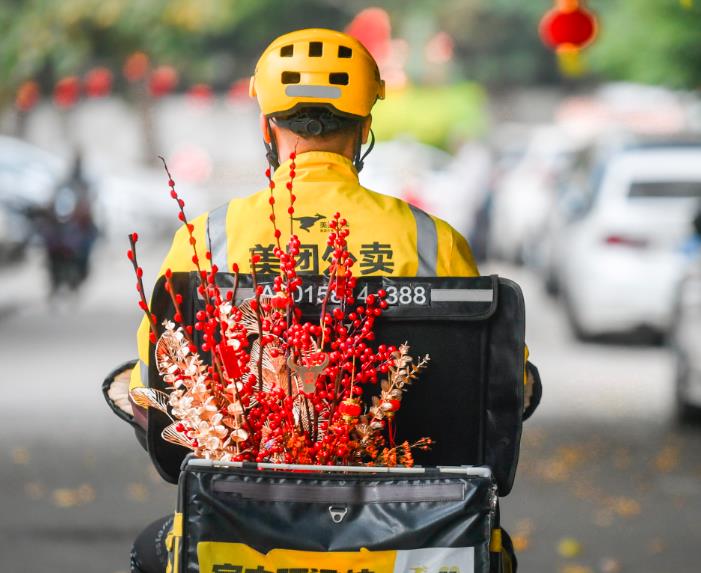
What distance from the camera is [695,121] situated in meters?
40.6

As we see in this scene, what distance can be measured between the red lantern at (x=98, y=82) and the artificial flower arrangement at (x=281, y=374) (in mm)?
40759

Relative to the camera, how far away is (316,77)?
3365 millimetres

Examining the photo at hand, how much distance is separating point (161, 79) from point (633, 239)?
32.3 meters

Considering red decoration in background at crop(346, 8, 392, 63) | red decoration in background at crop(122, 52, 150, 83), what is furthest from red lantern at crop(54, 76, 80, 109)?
red decoration in background at crop(346, 8, 392, 63)

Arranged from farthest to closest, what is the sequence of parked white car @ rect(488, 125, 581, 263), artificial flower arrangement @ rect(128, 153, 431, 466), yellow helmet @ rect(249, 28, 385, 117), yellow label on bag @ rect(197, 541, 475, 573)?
1. parked white car @ rect(488, 125, 581, 263)
2. yellow helmet @ rect(249, 28, 385, 117)
3. artificial flower arrangement @ rect(128, 153, 431, 466)
4. yellow label on bag @ rect(197, 541, 475, 573)

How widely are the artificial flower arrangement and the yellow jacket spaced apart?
0.72 feet

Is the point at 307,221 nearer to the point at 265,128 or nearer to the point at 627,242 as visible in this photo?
the point at 265,128

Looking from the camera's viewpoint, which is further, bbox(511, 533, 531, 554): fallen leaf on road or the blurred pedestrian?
the blurred pedestrian

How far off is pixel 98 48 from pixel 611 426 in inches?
1078

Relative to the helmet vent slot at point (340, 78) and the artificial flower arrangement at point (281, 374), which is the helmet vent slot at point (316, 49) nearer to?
the helmet vent slot at point (340, 78)

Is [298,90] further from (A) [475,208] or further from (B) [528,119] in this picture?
(B) [528,119]

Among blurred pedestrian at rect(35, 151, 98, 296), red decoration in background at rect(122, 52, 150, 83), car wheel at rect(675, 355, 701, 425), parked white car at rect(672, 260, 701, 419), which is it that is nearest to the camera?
parked white car at rect(672, 260, 701, 419)

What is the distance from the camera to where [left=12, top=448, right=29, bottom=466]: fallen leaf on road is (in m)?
8.83

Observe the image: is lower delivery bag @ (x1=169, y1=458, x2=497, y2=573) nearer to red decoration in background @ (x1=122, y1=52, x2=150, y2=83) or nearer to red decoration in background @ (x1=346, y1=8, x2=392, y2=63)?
red decoration in background @ (x1=346, y1=8, x2=392, y2=63)
